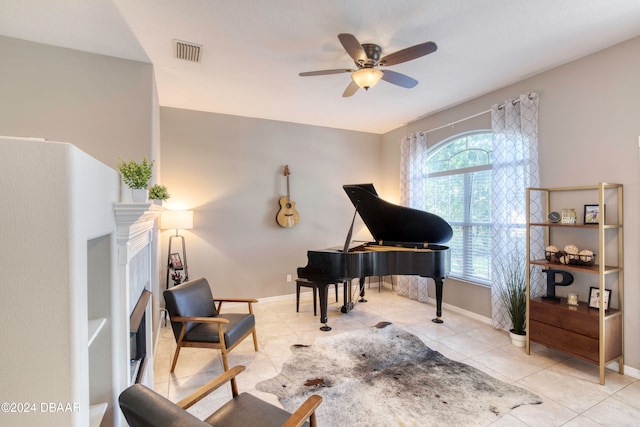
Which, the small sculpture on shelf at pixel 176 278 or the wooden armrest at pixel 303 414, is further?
the small sculpture on shelf at pixel 176 278

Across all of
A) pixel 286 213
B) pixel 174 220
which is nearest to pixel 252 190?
pixel 286 213

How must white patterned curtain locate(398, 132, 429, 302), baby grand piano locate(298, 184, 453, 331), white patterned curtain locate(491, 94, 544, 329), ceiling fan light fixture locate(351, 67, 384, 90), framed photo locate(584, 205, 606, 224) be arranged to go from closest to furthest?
ceiling fan light fixture locate(351, 67, 384, 90) → framed photo locate(584, 205, 606, 224) → white patterned curtain locate(491, 94, 544, 329) → baby grand piano locate(298, 184, 453, 331) → white patterned curtain locate(398, 132, 429, 302)

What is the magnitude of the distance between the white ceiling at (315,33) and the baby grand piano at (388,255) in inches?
58.8

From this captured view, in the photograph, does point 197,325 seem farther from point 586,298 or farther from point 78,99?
point 586,298

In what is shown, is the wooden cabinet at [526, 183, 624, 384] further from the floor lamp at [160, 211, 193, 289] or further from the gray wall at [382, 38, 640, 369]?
the floor lamp at [160, 211, 193, 289]

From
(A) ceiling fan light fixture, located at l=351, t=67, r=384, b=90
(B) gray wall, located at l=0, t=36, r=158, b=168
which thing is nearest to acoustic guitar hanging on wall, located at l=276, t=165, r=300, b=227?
(B) gray wall, located at l=0, t=36, r=158, b=168

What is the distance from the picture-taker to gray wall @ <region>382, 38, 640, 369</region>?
247cm

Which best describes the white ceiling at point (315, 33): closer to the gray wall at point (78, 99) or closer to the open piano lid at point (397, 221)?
the gray wall at point (78, 99)

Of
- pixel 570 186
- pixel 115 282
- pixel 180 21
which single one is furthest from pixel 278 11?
pixel 570 186

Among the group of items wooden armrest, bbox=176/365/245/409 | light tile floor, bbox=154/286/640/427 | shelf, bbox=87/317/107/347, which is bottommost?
light tile floor, bbox=154/286/640/427

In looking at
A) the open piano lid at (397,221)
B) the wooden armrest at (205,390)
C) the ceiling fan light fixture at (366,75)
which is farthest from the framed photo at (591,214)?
the wooden armrest at (205,390)

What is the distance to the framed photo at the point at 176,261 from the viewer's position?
12.4 ft

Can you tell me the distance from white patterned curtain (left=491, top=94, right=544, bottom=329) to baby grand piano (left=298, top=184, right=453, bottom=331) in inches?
22.3

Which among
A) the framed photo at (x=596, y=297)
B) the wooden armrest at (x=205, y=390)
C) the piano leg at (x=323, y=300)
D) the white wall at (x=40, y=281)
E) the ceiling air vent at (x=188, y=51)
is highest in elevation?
the ceiling air vent at (x=188, y=51)
